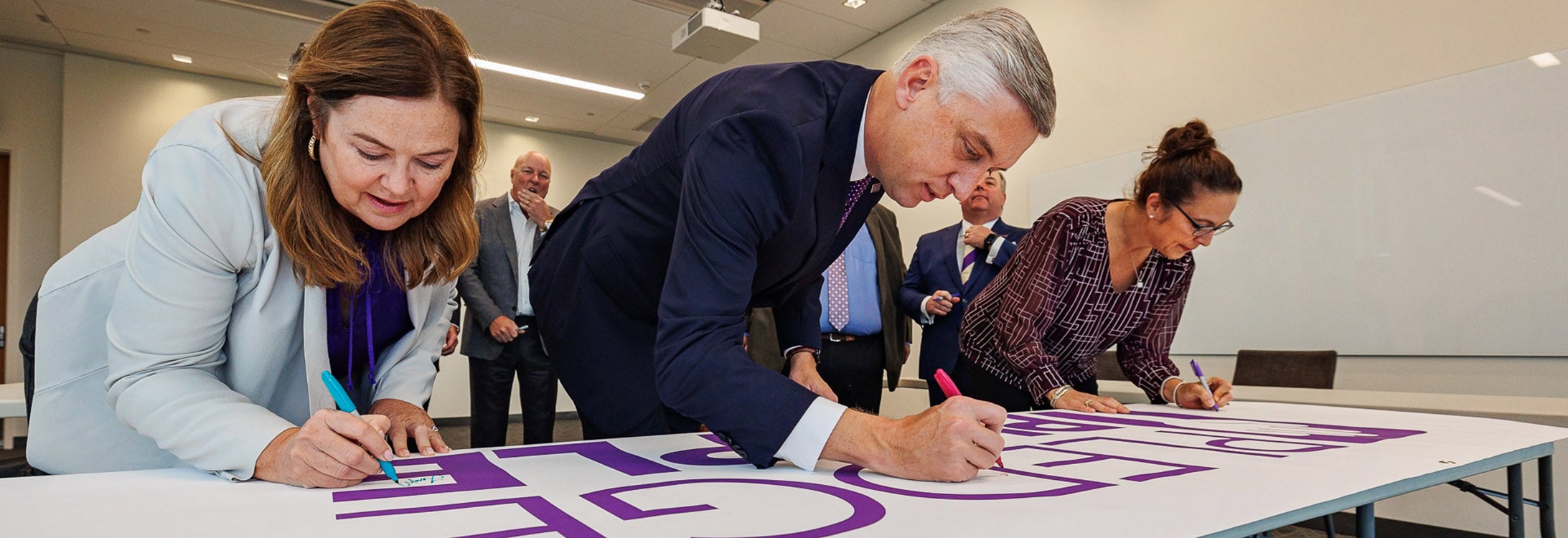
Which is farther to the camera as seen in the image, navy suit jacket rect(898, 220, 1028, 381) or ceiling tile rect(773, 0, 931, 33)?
ceiling tile rect(773, 0, 931, 33)

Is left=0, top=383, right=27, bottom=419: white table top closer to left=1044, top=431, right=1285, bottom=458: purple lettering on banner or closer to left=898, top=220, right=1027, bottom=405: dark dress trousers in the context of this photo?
left=1044, top=431, right=1285, bottom=458: purple lettering on banner

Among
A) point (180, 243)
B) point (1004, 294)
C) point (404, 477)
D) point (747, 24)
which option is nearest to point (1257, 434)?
point (1004, 294)

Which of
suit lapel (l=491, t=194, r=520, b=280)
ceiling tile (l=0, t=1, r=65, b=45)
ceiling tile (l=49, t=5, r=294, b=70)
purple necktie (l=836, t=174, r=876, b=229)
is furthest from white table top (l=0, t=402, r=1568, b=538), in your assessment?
ceiling tile (l=0, t=1, r=65, b=45)

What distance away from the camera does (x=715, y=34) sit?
170 inches

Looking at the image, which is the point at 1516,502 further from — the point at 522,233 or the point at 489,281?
the point at 522,233

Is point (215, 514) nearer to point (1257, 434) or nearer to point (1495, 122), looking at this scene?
point (1257, 434)

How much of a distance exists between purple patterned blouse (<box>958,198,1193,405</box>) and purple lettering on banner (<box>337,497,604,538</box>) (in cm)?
132

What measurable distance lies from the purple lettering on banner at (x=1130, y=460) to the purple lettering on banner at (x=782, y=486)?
0.79 feet

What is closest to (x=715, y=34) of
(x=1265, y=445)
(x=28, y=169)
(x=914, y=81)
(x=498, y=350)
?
(x=498, y=350)

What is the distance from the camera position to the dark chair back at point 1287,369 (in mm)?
2993

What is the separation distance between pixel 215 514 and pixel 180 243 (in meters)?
0.33

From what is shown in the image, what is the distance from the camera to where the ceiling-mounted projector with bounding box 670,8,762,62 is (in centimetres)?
425

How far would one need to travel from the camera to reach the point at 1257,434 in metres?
1.30

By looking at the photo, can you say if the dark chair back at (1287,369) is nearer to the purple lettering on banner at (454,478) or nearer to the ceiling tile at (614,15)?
the purple lettering on banner at (454,478)
